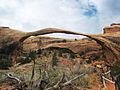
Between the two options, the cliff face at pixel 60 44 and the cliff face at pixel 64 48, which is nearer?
the cliff face at pixel 64 48

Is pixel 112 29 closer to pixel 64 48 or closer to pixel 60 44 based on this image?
pixel 60 44

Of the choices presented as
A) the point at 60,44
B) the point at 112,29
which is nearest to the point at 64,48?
the point at 60,44

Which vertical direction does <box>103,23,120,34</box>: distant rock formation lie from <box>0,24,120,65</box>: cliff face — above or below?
above

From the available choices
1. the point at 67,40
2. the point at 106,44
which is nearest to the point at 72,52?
the point at 67,40

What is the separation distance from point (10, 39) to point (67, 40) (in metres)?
6.05

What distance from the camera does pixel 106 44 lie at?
23.7 m

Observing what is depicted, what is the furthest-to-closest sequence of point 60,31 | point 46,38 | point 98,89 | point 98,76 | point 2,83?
1. point 46,38
2. point 60,31
3. point 98,76
4. point 98,89
5. point 2,83

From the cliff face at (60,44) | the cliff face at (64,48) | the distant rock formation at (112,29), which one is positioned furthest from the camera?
the distant rock formation at (112,29)

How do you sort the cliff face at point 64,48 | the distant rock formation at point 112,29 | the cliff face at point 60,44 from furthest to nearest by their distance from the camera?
1. the distant rock formation at point 112,29
2. the cliff face at point 60,44
3. the cliff face at point 64,48

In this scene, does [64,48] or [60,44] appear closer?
[64,48]

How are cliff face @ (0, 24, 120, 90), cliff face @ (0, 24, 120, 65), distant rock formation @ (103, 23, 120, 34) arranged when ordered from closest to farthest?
cliff face @ (0, 24, 120, 90), cliff face @ (0, 24, 120, 65), distant rock formation @ (103, 23, 120, 34)

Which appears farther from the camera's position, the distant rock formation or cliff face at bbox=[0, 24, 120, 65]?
the distant rock formation

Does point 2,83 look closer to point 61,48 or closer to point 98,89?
point 98,89

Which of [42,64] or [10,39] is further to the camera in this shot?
[10,39]
